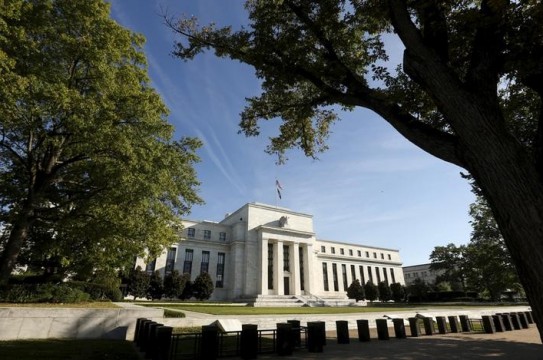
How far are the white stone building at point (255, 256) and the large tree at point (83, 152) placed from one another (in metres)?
37.7

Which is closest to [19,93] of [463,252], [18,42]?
[18,42]

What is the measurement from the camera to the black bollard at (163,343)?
8.37m

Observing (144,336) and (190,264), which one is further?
(190,264)

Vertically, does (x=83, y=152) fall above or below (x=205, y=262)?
below

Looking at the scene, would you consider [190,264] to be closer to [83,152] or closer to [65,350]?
[83,152]

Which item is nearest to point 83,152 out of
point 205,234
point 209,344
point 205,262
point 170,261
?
point 209,344

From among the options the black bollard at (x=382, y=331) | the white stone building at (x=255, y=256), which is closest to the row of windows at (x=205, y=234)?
the white stone building at (x=255, y=256)

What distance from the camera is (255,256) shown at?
57562mm

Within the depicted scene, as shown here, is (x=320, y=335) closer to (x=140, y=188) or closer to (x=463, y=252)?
(x=140, y=188)

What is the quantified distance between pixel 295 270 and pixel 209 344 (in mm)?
50807

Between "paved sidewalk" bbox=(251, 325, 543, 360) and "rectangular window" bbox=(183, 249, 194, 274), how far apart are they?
151 feet

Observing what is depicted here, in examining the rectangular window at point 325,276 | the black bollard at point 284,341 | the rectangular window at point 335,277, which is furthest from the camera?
the rectangular window at point 335,277

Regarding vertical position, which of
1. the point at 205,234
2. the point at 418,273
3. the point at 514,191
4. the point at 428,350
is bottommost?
the point at 428,350

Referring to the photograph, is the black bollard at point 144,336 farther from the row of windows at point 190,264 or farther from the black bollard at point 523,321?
the row of windows at point 190,264
